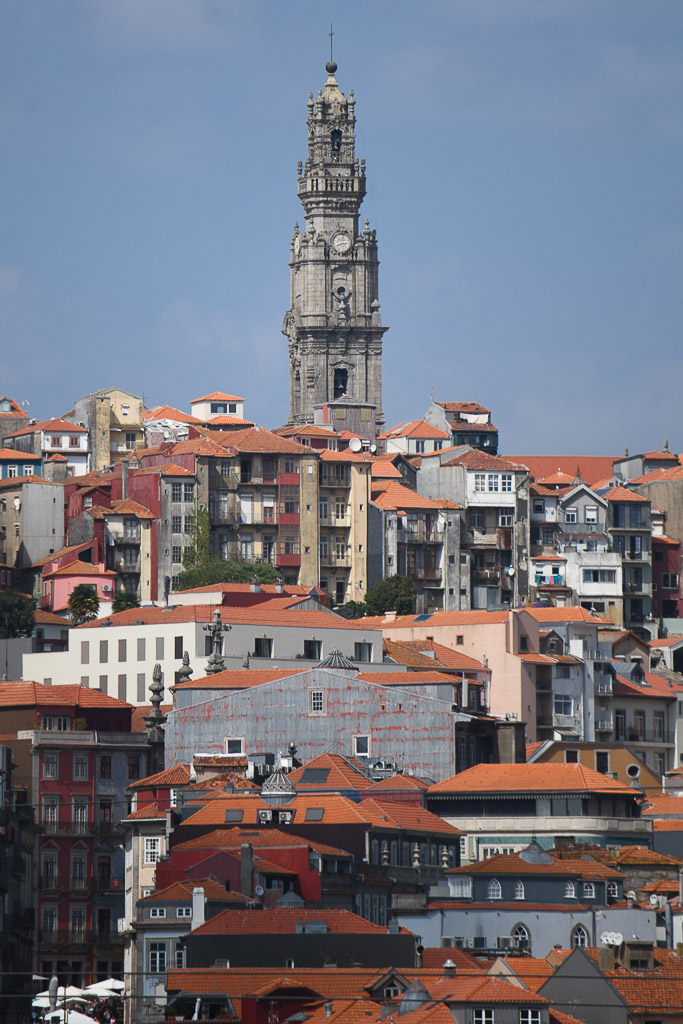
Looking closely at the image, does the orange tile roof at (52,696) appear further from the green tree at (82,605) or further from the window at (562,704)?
the green tree at (82,605)

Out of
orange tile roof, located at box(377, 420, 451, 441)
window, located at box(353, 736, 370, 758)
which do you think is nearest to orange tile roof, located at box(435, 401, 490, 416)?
orange tile roof, located at box(377, 420, 451, 441)

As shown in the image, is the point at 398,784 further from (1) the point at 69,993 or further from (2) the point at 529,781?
(1) the point at 69,993

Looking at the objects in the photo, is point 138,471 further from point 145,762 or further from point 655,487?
point 145,762

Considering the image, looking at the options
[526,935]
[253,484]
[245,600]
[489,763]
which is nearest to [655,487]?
[253,484]

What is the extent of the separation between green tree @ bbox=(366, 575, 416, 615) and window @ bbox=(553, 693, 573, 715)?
28.4 meters

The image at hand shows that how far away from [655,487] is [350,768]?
8519 cm

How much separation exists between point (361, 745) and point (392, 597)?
4856cm

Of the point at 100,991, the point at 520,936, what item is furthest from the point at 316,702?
the point at 520,936

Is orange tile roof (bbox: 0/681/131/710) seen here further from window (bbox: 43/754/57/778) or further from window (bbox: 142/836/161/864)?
window (bbox: 142/836/161/864)

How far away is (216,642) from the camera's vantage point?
128125 mm

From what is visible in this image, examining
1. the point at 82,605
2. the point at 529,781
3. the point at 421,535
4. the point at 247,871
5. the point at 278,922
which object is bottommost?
the point at 278,922

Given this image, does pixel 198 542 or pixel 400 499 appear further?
pixel 400 499

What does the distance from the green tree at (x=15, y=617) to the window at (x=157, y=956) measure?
61397 mm

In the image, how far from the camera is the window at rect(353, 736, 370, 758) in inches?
4432
